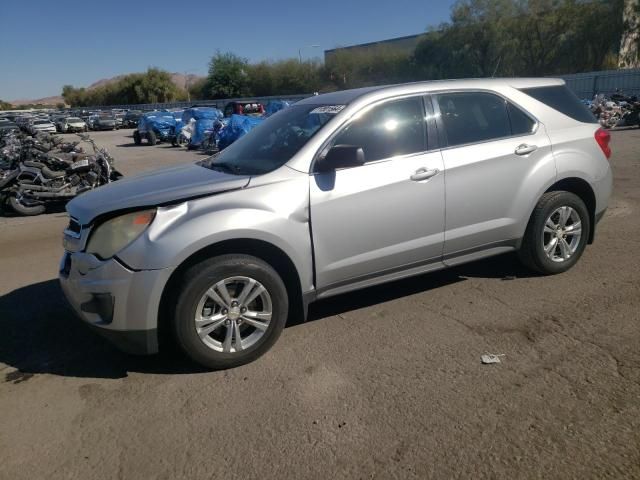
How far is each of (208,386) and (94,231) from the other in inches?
48.7

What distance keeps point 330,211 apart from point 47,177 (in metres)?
8.39

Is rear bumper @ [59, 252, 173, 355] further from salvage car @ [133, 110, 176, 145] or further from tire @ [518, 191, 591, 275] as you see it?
salvage car @ [133, 110, 176, 145]

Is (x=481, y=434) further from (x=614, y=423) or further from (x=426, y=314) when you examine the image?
(x=426, y=314)

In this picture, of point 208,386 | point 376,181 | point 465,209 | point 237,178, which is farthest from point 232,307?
point 465,209

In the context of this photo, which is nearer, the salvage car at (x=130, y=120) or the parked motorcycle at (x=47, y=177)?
the parked motorcycle at (x=47, y=177)

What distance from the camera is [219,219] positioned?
329cm

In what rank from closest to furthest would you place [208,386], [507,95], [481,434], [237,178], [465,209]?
[481,434], [208,386], [237,178], [465,209], [507,95]

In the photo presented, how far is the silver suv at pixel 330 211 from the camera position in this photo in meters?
3.25

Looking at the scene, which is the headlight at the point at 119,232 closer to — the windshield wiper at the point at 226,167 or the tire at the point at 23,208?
the windshield wiper at the point at 226,167

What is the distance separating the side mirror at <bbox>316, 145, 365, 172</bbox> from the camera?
3557mm

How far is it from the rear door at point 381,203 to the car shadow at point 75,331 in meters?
0.67

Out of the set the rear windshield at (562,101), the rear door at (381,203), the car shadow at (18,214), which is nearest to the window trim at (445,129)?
the rear door at (381,203)

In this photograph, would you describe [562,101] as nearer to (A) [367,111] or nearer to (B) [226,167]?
(A) [367,111]

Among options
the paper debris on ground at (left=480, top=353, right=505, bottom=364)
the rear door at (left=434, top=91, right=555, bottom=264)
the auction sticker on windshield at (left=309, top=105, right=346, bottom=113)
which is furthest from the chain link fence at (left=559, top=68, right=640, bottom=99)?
the paper debris on ground at (left=480, top=353, right=505, bottom=364)
